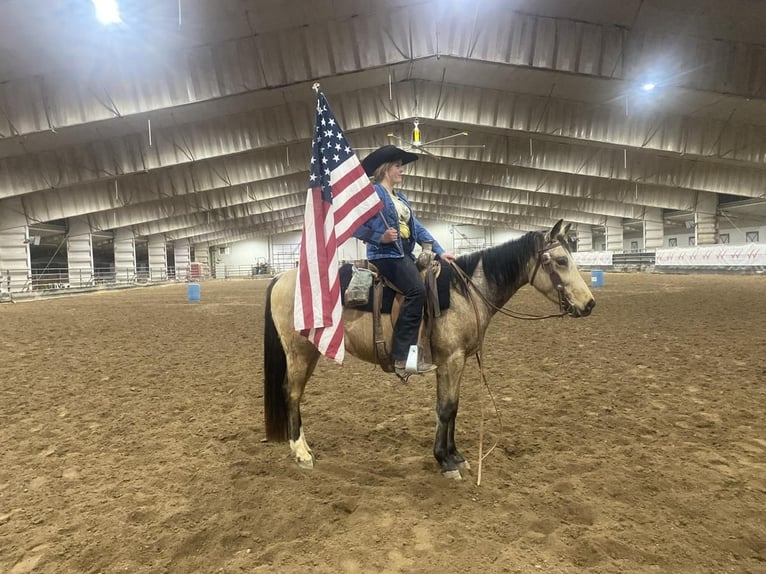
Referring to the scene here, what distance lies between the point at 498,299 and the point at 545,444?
136 cm

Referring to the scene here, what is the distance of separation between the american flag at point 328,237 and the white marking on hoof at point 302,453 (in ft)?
2.84

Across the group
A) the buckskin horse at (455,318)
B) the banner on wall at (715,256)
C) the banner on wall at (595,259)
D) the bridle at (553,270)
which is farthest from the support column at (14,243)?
the banner on wall at (715,256)

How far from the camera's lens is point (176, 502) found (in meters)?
2.69

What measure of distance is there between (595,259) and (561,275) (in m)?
36.1

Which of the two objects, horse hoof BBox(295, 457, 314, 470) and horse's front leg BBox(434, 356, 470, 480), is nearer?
horse's front leg BBox(434, 356, 470, 480)

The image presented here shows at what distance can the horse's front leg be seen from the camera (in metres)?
2.97

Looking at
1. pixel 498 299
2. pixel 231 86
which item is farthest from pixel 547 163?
pixel 498 299

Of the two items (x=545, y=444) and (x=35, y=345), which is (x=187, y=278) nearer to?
(x=35, y=345)

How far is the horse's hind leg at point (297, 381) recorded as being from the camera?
128 inches

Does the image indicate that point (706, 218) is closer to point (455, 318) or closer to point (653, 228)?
point (653, 228)

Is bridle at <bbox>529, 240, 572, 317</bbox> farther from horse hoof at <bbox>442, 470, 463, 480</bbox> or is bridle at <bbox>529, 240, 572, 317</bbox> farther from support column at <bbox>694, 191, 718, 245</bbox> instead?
support column at <bbox>694, 191, 718, 245</bbox>

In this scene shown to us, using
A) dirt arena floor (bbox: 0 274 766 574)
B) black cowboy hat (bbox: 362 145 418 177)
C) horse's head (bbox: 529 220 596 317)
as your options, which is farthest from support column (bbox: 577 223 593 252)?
black cowboy hat (bbox: 362 145 418 177)

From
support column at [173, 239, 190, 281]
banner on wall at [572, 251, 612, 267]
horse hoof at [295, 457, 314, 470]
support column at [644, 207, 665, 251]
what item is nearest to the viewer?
horse hoof at [295, 457, 314, 470]

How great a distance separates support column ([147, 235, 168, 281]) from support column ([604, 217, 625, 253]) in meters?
40.4
